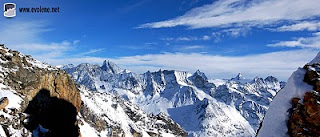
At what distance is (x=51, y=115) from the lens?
82500 millimetres

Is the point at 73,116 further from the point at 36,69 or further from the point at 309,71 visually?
the point at 309,71

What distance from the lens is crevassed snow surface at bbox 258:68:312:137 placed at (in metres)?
→ 24.3

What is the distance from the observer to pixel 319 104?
21.7m

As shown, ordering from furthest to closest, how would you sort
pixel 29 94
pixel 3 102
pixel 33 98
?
pixel 33 98 < pixel 29 94 < pixel 3 102

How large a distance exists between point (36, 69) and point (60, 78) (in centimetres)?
891

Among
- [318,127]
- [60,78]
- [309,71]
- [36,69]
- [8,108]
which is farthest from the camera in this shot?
[60,78]

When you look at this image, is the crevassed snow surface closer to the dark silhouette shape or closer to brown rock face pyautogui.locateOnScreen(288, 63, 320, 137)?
brown rock face pyautogui.locateOnScreen(288, 63, 320, 137)

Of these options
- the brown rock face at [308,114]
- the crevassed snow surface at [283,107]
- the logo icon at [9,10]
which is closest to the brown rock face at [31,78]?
the logo icon at [9,10]

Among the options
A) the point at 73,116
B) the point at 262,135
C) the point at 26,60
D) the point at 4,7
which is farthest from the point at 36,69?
the point at 262,135

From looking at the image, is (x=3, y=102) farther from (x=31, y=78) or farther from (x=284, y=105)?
(x=284, y=105)

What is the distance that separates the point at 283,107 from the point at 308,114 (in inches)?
115

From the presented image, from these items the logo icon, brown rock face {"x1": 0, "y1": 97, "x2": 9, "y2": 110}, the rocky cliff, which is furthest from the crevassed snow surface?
brown rock face {"x1": 0, "y1": 97, "x2": 9, "y2": 110}

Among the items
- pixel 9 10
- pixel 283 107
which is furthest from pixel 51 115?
pixel 283 107

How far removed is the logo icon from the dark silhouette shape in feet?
95.3
